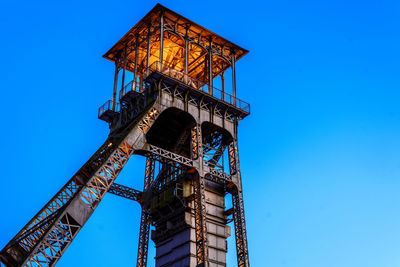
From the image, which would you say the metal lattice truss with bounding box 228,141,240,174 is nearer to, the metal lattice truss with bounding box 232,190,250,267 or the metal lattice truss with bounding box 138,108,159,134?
the metal lattice truss with bounding box 232,190,250,267

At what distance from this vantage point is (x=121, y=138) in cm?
2945

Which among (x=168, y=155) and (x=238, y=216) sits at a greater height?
(x=168, y=155)

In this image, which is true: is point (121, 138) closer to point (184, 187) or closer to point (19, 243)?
point (184, 187)

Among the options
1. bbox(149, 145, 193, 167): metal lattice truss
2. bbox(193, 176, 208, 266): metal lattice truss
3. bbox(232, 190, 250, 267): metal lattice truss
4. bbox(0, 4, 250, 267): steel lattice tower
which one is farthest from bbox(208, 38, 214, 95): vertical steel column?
bbox(232, 190, 250, 267): metal lattice truss

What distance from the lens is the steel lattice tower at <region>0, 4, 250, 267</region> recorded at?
28.8 meters

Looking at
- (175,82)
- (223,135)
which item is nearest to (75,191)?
(175,82)

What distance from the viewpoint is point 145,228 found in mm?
33219

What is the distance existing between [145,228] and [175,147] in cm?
544

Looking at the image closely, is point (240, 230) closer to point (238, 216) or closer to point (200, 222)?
point (238, 216)

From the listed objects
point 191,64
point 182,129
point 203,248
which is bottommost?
point 203,248

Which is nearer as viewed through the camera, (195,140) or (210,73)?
(195,140)

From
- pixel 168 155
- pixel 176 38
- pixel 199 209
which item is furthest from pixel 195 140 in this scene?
pixel 176 38

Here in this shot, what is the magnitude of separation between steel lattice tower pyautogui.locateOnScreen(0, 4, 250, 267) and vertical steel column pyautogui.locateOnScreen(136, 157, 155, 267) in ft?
0.20

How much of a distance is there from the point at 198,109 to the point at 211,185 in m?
4.82
